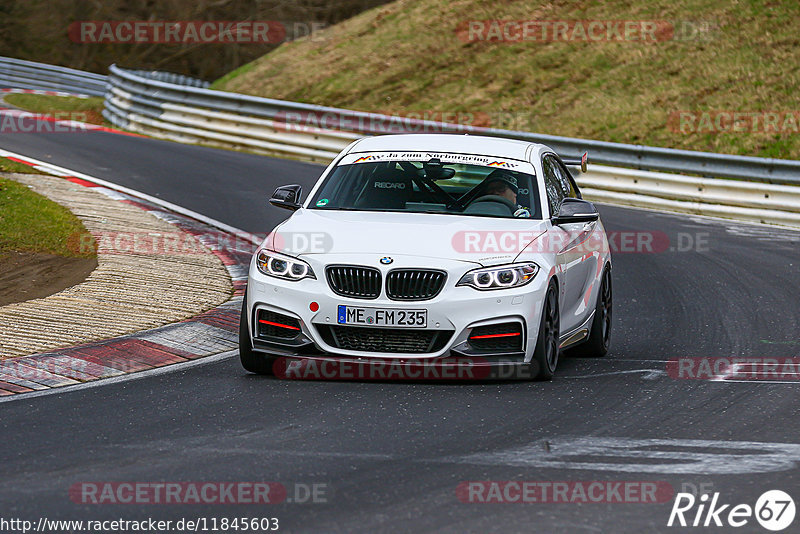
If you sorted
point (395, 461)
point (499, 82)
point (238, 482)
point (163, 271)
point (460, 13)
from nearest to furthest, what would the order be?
point (238, 482), point (395, 461), point (163, 271), point (499, 82), point (460, 13)

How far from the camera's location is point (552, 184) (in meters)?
9.67

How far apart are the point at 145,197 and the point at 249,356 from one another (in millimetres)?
9441

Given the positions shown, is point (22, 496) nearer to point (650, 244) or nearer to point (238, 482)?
point (238, 482)

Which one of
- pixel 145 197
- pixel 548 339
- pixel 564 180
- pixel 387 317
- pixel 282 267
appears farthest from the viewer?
pixel 145 197

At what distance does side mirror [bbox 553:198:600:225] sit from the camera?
8844 millimetres

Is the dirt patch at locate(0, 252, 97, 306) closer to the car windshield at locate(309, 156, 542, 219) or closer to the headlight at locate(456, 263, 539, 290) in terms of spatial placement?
the car windshield at locate(309, 156, 542, 219)

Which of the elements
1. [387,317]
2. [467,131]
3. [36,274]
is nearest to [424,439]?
[387,317]

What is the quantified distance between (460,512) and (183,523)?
3.73 ft

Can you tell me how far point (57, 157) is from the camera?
20.5m

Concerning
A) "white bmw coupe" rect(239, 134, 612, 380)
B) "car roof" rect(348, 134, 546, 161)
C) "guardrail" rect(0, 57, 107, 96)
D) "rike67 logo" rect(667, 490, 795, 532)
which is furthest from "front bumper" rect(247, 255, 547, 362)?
"guardrail" rect(0, 57, 107, 96)

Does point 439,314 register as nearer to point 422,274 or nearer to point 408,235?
point 422,274

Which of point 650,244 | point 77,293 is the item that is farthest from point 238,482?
point 650,244

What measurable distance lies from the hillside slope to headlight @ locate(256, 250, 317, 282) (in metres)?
17.2

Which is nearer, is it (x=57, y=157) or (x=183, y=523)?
(x=183, y=523)
